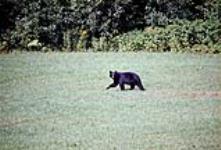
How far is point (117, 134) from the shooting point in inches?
327

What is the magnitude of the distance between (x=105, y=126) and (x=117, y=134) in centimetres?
54

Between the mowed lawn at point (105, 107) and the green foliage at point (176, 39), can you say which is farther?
the green foliage at point (176, 39)

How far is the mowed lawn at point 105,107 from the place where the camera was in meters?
8.00

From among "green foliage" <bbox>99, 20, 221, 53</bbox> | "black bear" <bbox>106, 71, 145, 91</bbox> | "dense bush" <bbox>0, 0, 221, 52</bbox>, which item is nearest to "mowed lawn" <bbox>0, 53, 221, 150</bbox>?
"black bear" <bbox>106, 71, 145, 91</bbox>

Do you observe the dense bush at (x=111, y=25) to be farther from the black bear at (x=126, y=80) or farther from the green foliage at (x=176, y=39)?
the black bear at (x=126, y=80)

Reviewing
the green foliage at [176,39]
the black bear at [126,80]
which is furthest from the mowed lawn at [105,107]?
the green foliage at [176,39]

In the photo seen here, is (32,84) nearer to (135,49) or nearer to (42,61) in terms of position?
(42,61)

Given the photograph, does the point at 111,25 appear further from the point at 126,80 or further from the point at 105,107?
the point at 105,107

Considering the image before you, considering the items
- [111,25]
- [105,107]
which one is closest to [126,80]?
[105,107]

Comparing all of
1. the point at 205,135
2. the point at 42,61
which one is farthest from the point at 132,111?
the point at 42,61

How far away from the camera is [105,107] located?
A: 10.2 metres

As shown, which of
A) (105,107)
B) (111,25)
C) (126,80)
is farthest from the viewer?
(111,25)

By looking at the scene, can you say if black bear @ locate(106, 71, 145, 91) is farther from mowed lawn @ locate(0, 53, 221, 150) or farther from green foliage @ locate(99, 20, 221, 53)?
green foliage @ locate(99, 20, 221, 53)

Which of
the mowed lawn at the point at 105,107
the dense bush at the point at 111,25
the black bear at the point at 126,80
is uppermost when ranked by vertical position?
the dense bush at the point at 111,25
